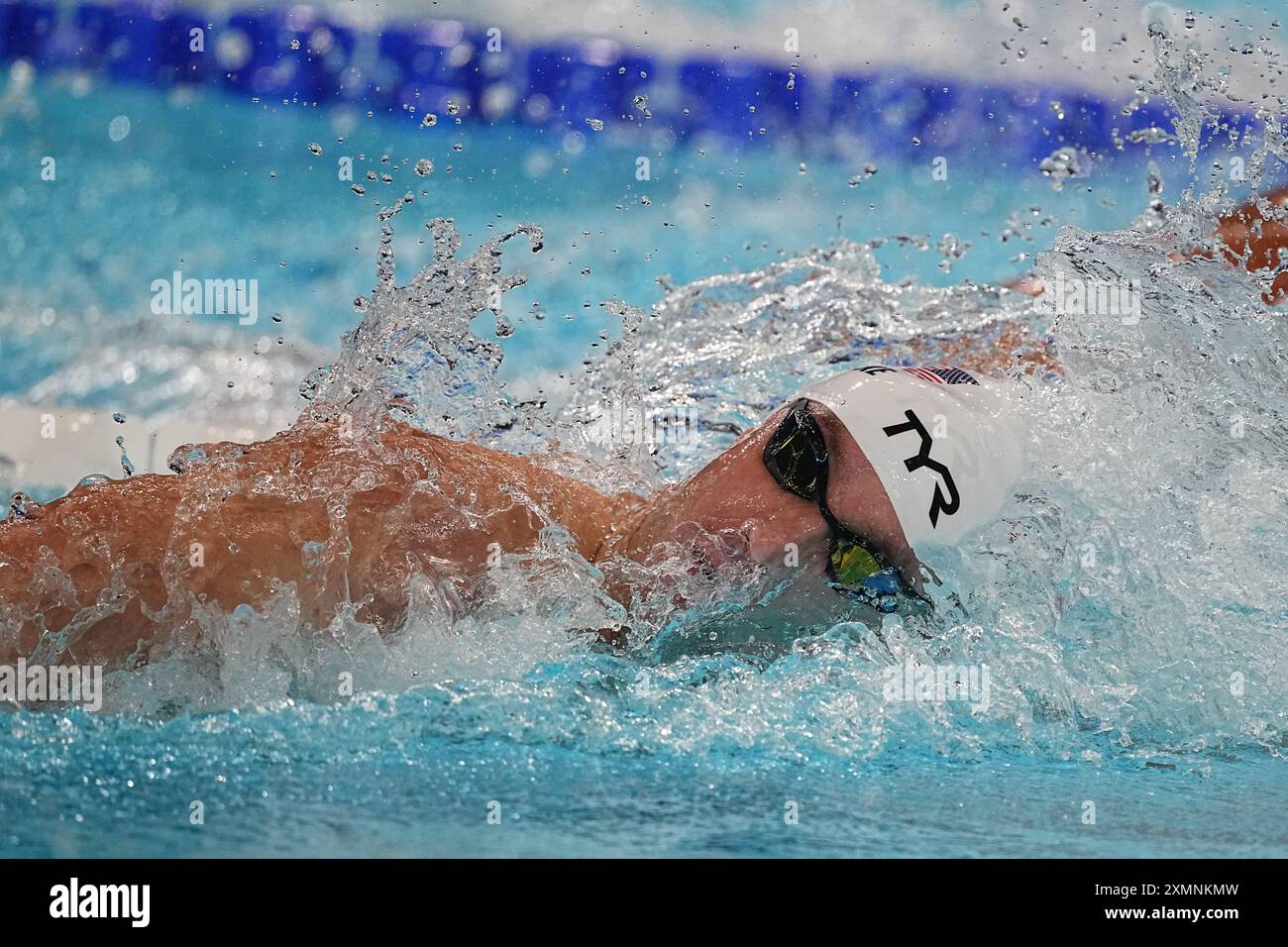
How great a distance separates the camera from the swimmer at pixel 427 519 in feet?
5.80

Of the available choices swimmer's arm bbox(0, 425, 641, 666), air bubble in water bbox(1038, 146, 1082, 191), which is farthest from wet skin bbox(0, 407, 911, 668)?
air bubble in water bbox(1038, 146, 1082, 191)

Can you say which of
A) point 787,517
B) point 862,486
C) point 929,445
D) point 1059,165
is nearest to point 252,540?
point 787,517

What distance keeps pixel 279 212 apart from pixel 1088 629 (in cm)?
373

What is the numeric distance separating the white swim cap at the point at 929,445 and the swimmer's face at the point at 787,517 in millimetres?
23

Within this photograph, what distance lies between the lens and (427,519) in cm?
192

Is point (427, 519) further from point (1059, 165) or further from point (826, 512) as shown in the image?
point (1059, 165)

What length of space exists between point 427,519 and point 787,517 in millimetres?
555

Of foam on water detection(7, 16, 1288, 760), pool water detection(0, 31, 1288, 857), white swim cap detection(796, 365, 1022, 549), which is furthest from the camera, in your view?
white swim cap detection(796, 365, 1022, 549)

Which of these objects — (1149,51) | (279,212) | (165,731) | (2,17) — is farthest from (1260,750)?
(2,17)

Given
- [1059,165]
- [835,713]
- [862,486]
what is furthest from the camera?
[1059,165]

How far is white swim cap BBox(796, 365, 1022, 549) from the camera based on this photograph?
1.92m

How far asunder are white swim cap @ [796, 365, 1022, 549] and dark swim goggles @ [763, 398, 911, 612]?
6 centimetres

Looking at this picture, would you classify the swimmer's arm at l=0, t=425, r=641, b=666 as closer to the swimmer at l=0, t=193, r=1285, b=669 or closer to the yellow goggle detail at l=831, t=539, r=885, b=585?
the swimmer at l=0, t=193, r=1285, b=669
